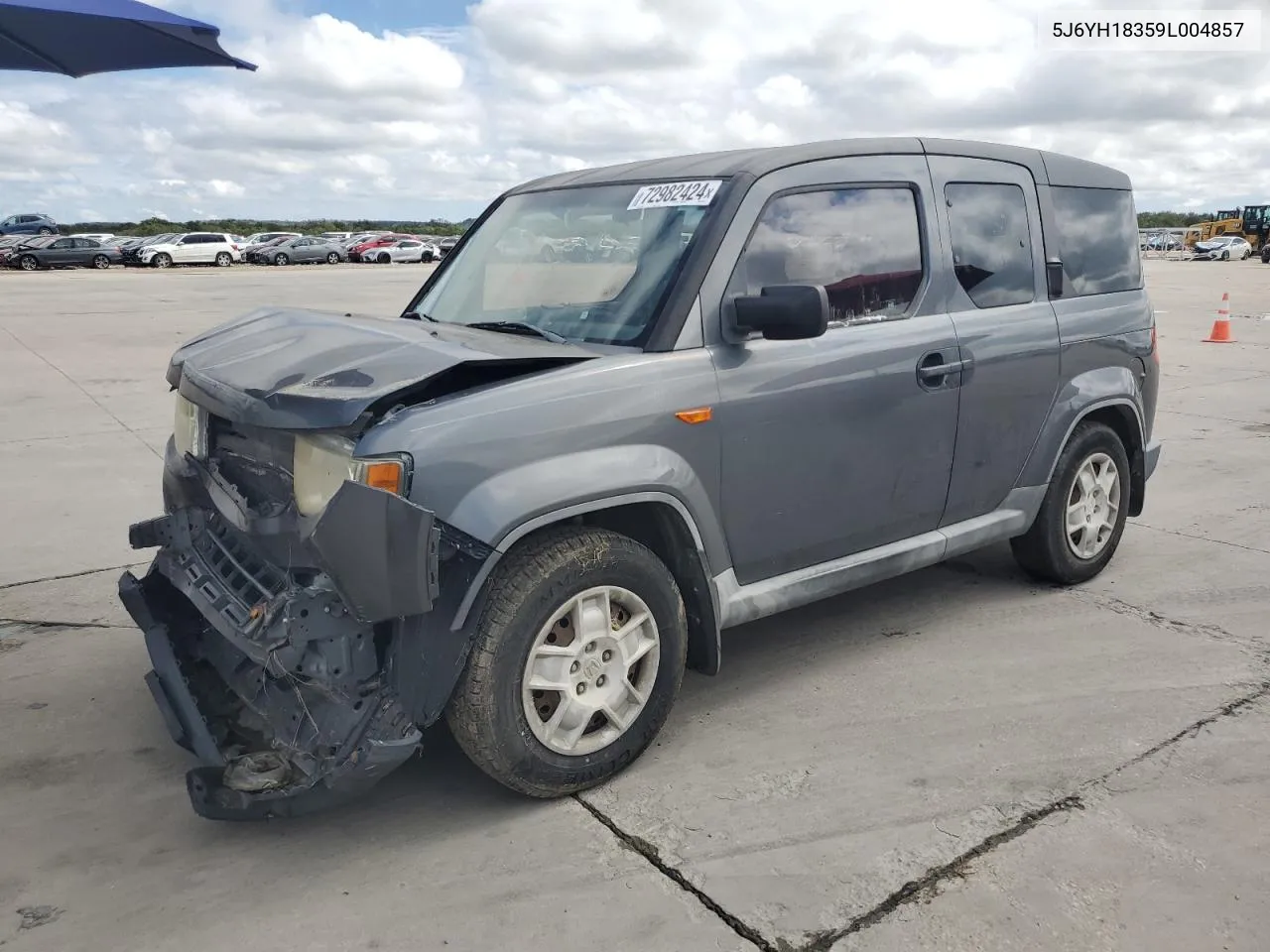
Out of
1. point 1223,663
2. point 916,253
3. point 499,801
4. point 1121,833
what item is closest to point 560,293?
point 916,253

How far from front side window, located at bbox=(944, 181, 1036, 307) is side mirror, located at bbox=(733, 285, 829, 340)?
119 centimetres

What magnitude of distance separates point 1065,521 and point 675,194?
2.37 metres

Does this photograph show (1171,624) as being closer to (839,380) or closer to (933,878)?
(839,380)

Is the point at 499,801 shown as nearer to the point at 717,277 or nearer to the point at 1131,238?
the point at 717,277

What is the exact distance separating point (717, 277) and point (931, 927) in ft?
6.46

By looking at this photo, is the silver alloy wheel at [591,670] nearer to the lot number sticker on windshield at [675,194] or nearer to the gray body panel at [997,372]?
the lot number sticker on windshield at [675,194]

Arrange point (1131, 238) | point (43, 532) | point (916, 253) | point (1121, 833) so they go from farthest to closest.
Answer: point (43, 532)
point (1131, 238)
point (916, 253)
point (1121, 833)

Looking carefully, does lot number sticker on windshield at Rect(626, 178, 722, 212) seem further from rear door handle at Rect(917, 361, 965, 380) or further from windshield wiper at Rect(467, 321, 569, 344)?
rear door handle at Rect(917, 361, 965, 380)

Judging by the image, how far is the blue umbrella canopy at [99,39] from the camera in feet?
13.3

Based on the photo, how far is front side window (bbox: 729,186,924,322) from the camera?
356cm

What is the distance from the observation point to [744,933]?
8.39 ft

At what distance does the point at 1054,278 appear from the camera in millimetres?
4531

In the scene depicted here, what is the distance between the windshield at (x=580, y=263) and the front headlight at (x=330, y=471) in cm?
96

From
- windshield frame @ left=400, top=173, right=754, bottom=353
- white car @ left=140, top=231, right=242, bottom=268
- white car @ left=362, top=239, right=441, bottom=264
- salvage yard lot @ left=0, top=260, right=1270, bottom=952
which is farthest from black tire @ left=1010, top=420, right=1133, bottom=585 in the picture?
white car @ left=362, top=239, right=441, bottom=264
